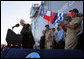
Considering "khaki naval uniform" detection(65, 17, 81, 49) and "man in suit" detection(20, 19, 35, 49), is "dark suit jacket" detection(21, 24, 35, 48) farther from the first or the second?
"khaki naval uniform" detection(65, 17, 81, 49)

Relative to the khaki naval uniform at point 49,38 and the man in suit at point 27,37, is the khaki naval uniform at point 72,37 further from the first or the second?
the khaki naval uniform at point 49,38

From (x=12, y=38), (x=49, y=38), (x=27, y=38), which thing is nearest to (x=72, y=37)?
(x=27, y=38)

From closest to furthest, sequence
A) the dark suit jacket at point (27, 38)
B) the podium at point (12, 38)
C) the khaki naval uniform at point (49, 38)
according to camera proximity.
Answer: the podium at point (12, 38), the dark suit jacket at point (27, 38), the khaki naval uniform at point (49, 38)

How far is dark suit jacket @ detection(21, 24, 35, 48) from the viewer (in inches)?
156

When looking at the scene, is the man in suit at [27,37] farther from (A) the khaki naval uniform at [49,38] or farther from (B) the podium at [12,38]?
(A) the khaki naval uniform at [49,38]

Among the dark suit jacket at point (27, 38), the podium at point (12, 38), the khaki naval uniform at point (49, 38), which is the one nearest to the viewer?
the podium at point (12, 38)

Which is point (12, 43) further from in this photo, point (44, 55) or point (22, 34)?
point (44, 55)

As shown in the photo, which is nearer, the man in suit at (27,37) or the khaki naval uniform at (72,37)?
the khaki naval uniform at (72,37)

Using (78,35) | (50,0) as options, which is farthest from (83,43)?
(50,0)

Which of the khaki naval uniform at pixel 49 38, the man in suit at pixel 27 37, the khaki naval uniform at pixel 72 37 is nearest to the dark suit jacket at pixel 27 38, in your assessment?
the man in suit at pixel 27 37

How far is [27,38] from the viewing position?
4039mm

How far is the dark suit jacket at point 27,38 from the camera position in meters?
3.97

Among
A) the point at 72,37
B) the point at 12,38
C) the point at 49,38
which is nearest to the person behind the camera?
the point at 72,37

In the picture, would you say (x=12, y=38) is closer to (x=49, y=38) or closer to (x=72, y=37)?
(x=72, y=37)
